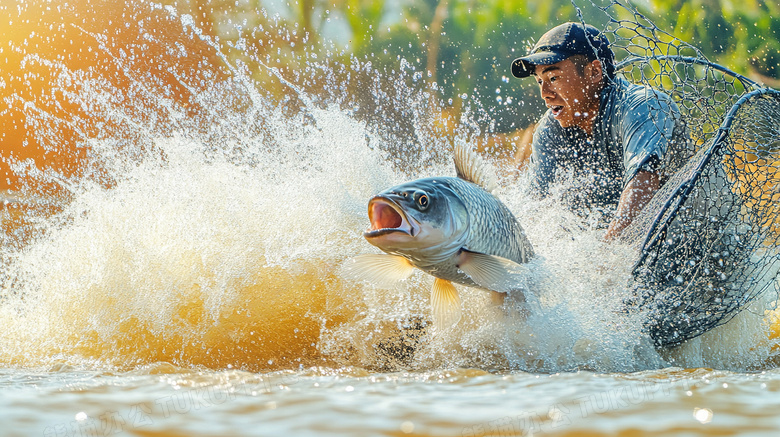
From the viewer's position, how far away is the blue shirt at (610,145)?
2.64 metres

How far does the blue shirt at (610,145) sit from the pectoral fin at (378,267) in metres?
1.22

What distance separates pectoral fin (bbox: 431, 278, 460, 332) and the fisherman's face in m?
1.48

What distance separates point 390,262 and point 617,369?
2.75ft

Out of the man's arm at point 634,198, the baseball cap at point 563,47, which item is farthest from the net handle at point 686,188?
the baseball cap at point 563,47

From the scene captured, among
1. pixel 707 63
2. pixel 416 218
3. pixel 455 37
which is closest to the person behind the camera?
pixel 416 218

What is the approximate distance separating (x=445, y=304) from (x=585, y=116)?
62.5 inches

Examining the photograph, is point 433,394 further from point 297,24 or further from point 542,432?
point 297,24

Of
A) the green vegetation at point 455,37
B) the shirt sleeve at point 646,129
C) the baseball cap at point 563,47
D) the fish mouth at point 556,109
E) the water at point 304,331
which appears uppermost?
the green vegetation at point 455,37

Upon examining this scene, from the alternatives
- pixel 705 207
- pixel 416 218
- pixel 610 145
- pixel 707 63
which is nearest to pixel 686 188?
pixel 705 207

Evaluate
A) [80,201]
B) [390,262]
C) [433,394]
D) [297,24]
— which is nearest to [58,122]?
[297,24]

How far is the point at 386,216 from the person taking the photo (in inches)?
75.5

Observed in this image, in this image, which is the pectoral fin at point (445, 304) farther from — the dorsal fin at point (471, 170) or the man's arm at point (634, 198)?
the man's arm at point (634, 198)

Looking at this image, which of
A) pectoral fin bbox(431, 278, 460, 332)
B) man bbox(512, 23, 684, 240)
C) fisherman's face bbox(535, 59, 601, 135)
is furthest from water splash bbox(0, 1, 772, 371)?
fisherman's face bbox(535, 59, 601, 135)

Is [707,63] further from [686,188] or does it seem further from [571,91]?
[571,91]
